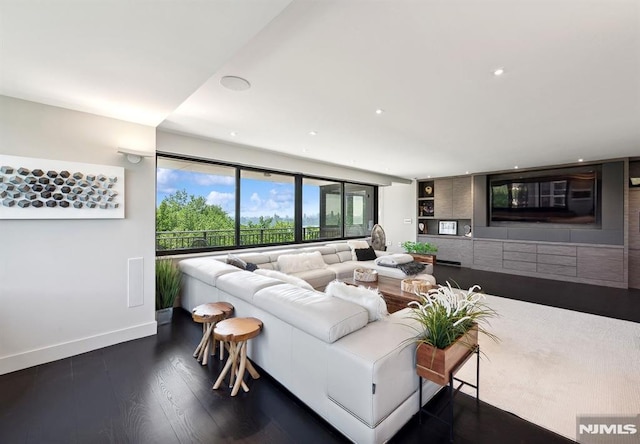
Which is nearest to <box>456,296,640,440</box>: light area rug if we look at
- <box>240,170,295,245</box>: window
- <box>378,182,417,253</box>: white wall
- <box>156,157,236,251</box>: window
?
<box>240,170,295,245</box>: window

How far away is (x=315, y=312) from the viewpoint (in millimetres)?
1813

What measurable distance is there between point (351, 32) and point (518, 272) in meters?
7.12

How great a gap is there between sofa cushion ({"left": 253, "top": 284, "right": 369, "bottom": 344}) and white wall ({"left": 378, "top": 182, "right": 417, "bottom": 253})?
6644 mm

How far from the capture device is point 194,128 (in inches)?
144

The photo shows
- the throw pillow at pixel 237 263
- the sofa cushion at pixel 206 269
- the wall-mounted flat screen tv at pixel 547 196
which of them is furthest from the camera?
the wall-mounted flat screen tv at pixel 547 196

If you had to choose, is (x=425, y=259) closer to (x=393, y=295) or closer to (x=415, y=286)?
(x=415, y=286)

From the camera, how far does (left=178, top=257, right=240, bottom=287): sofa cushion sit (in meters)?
3.09

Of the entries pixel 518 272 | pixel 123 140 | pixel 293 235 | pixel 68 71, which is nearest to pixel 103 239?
pixel 123 140

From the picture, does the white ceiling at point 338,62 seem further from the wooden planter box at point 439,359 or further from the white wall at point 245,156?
the wooden planter box at point 439,359

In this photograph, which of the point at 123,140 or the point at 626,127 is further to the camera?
the point at 626,127

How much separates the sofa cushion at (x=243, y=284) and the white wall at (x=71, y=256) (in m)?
1.01

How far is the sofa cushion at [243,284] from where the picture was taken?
2.44 meters

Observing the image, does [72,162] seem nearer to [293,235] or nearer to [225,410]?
[225,410]

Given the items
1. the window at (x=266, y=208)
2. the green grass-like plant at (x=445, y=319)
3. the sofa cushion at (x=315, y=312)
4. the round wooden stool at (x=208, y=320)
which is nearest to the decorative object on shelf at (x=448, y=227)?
the window at (x=266, y=208)
